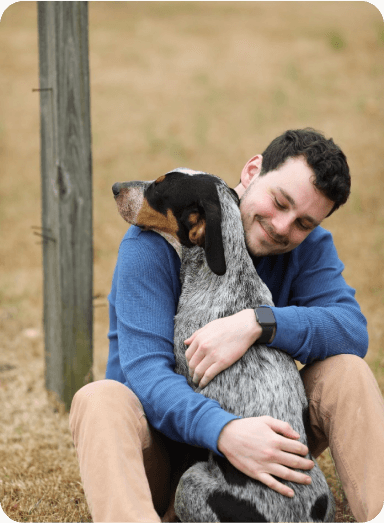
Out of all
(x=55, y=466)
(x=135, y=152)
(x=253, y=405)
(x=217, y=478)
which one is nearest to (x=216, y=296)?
(x=253, y=405)

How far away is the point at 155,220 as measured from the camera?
118 inches

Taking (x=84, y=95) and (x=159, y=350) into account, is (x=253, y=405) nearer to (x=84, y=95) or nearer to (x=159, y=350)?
(x=159, y=350)

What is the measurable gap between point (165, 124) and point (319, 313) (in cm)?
735

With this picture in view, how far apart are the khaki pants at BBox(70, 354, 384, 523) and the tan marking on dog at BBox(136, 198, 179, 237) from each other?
0.84 m

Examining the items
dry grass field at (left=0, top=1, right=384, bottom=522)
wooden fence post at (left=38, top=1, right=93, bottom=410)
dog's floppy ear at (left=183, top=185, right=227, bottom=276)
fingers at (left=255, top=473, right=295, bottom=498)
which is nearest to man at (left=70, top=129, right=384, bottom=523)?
fingers at (left=255, top=473, right=295, bottom=498)

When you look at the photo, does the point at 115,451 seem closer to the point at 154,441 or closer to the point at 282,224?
the point at 154,441

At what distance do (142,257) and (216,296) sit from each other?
417 millimetres

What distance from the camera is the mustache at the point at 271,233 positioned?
9.59ft

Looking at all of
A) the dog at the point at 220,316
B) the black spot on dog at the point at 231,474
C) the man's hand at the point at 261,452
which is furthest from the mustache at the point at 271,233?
the black spot on dog at the point at 231,474

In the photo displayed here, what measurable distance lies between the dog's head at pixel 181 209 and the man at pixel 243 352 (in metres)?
0.09

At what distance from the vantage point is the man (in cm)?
239

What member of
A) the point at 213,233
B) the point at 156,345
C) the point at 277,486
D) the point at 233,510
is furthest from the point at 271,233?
the point at 233,510

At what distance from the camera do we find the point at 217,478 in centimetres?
247

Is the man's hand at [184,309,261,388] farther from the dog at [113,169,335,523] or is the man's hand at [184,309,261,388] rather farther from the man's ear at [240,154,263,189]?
the man's ear at [240,154,263,189]
